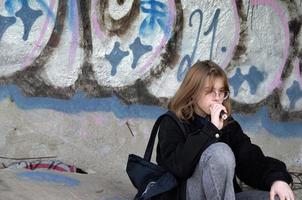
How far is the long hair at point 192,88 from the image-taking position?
3.33 metres

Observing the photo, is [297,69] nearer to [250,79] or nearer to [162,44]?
[250,79]

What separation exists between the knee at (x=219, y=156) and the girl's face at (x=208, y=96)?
33 centimetres

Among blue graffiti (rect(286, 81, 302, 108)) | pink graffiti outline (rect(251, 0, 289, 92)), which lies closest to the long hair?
pink graffiti outline (rect(251, 0, 289, 92))

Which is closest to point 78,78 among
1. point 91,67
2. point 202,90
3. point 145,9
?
point 91,67

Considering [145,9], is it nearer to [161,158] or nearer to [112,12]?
[112,12]

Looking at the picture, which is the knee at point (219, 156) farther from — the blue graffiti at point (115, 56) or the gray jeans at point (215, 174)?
the blue graffiti at point (115, 56)

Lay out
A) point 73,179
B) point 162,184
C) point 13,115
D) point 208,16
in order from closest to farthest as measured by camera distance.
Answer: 1. point 162,184
2. point 73,179
3. point 13,115
4. point 208,16

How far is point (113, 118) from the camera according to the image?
4.87 meters

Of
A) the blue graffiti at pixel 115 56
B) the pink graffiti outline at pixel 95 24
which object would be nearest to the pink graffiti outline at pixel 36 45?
the pink graffiti outline at pixel 95 24

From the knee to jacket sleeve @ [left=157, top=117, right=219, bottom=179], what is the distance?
0.05m

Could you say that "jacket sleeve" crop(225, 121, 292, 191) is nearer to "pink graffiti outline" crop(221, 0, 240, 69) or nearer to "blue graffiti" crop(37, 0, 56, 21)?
"pink graffiti outline" crop(221, 0, 240, 69)

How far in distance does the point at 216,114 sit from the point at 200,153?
0.28m

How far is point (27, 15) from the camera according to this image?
180 inches

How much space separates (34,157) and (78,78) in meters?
0.68
